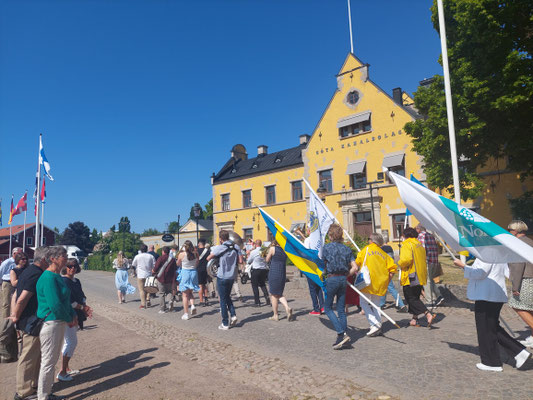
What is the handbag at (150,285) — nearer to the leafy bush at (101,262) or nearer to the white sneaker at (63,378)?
the white sneaker at (63,378)

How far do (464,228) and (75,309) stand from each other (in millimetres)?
6012

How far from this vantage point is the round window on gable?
25594 millimetres

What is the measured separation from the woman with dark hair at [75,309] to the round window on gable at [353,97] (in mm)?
23325

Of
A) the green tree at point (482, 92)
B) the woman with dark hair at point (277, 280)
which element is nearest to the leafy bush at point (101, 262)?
the green tree at point (482, 92)

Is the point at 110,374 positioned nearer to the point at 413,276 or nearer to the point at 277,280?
the point at 277,280

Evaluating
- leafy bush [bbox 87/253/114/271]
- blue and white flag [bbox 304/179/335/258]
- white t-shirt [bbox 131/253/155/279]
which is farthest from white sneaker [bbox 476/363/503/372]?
leafy bush [bbox 87/253/114/271]

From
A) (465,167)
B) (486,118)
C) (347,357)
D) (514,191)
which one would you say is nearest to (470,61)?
(486,118)

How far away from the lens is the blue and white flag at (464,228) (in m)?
4.11

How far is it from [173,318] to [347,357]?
Result: 554 cm

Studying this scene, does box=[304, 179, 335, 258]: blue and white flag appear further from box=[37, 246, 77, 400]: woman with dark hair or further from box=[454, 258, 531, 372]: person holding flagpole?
box=[37, 246, 77, 400]: woman with dark hair

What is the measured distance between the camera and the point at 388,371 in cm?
462

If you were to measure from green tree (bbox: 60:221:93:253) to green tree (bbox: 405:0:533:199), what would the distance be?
233ft

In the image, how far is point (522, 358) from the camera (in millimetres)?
4402

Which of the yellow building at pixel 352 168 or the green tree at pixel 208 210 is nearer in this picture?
the yellow building at pixel 352 168
